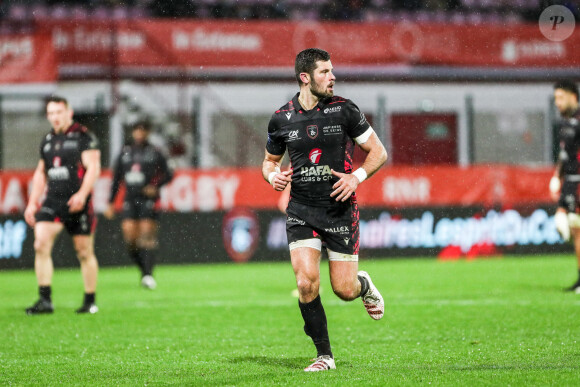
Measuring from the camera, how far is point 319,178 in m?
6.18

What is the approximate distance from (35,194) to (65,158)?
511mm

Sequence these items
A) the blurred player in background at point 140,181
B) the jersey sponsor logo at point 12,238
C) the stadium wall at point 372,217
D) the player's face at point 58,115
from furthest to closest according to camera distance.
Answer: the stadium wall at point 372,217 → the jersey sponsor logo at point 12,238 → the blurred player in background at point 140,181 → the player's face at point 58,115

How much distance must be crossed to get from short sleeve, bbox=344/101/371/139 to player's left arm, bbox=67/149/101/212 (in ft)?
13.3

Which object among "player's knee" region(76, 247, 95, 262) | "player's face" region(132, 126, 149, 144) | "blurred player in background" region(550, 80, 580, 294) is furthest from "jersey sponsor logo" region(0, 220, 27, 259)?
"blurred player in background" region(550, 80, 580, 294)

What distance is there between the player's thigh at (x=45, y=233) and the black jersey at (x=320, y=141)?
4.36 metres

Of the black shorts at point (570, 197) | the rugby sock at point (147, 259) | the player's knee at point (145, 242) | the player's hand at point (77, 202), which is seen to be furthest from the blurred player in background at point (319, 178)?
the player's knee at point (145, 242)

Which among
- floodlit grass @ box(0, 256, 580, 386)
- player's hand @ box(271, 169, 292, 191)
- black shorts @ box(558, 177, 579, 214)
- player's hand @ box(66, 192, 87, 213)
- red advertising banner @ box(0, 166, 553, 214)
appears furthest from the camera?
red advertising banner @ box(0, 166, 553, 214)

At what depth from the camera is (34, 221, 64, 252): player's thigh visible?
966 centimetres

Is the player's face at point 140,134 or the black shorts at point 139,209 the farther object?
the black shorts at point 139,209

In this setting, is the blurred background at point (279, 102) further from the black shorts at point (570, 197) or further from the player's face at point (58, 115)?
the player's face at point (58, 115)

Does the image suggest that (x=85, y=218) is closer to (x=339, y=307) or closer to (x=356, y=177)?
(x=339, y=307)

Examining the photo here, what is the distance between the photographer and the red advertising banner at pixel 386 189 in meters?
17.1

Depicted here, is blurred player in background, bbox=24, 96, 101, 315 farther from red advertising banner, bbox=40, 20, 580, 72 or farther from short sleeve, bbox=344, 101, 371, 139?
red advertising banner, bbox=40, 20, 580, 72

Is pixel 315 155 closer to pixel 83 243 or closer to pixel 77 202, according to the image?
pixel 77 202
